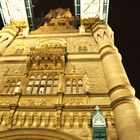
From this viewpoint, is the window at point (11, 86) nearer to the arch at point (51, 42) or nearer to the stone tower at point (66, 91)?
the stone tower at point (66, 91)

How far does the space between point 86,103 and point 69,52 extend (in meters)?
6.60

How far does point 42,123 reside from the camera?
36.6ft

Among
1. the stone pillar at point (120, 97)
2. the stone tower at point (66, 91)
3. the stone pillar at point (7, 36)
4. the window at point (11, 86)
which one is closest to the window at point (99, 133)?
the stone tower at point (66, 91)

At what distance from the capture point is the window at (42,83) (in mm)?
13883

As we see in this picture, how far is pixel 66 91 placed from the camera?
13.8m

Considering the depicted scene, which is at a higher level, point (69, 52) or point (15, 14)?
point (15, 14)

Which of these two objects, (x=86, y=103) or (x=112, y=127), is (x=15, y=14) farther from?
(x=112, y=127)

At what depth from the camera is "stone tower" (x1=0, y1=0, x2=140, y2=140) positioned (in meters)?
10.6

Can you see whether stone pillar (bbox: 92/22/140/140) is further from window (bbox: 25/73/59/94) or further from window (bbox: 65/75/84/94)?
window (bbox: 25/73/59/94)

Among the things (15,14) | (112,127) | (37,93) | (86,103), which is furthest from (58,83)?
(15,14)

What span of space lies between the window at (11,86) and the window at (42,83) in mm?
589

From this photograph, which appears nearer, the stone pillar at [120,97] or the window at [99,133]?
the window at [99,133]

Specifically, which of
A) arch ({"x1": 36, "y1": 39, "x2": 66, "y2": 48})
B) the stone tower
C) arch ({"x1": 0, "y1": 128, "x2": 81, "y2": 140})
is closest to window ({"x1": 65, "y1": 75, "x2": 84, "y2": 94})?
the stone tower

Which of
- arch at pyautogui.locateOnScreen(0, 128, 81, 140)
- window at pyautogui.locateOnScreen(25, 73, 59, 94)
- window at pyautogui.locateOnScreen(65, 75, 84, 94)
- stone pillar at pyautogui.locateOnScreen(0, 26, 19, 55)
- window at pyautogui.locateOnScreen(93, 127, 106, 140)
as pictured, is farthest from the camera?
stone pillar at pyautogui.locateOnScreen(0, 26, 19, 55)
